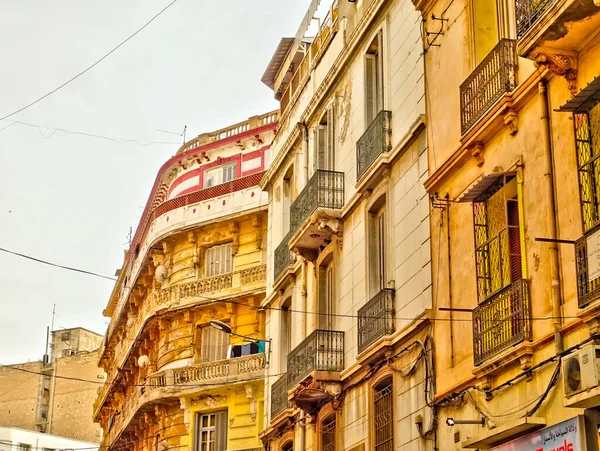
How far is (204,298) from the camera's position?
119 ft

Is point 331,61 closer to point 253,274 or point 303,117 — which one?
point 303,117

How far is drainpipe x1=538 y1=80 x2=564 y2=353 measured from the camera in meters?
13.2

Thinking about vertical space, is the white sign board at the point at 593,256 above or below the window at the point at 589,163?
below

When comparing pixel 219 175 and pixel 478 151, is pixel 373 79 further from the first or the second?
pixel 219 175

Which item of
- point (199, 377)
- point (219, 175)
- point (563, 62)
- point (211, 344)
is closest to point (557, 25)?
point (563, 62)

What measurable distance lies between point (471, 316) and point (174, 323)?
75.1 ft

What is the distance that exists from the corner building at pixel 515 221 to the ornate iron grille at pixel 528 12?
3 cm

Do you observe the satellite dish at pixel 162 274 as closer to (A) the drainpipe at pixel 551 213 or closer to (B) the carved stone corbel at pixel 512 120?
(B) the carved stone corbel at pixel 512 120

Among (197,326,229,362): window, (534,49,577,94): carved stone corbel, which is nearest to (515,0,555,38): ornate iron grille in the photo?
(534,49,577,94): carved stone corbel

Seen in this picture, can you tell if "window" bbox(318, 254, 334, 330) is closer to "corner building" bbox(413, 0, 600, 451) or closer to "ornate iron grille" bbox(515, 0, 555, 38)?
"corner building" bbox(413, 0, 600, 451)

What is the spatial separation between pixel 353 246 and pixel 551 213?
8555mm

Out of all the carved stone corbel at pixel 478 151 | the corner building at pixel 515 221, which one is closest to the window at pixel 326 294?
the corner building at pixel 515 221

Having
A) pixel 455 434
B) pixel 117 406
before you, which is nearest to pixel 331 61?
pixel 455 434

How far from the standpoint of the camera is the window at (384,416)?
18844mm
